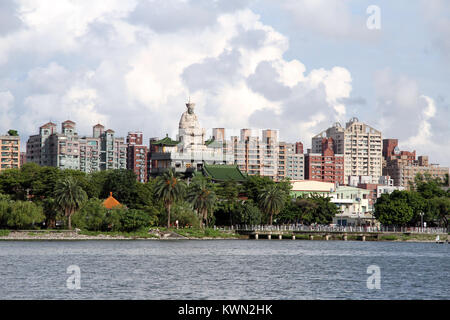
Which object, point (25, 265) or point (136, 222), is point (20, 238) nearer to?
point (136, 222)

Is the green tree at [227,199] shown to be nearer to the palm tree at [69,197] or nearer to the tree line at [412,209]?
the tree line at [412,209]

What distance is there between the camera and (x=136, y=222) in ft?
399

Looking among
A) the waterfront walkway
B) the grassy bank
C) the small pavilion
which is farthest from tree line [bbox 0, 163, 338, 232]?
the waterfront walkway

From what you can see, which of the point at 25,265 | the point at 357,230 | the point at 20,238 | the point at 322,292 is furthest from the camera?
the point at 357,230

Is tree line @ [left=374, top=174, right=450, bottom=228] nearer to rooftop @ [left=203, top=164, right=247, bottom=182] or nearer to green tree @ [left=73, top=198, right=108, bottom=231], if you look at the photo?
rooftop @ [left=203, top=164, right=247, bottom=182]

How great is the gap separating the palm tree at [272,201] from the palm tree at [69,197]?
36.5 metres

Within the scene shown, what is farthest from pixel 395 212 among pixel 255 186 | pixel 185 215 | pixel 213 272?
pixel 213 272

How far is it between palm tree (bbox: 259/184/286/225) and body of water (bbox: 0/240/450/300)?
38.1 m

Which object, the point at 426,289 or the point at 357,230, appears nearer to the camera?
the point at 426,289

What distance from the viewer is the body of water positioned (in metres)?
55.3

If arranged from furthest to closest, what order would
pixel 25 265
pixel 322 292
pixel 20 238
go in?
pixel 20 238 < pixel 25 265 < pixel 322 292

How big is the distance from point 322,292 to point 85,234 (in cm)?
6813
